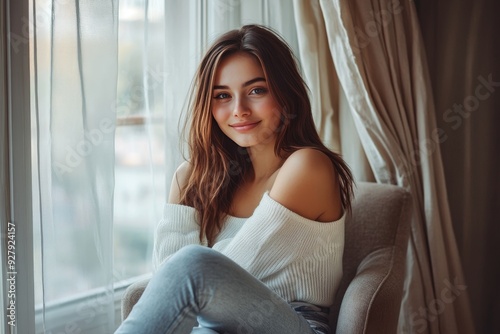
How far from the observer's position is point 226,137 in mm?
1900

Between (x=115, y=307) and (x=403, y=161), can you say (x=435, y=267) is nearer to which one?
(x=403, y=161)

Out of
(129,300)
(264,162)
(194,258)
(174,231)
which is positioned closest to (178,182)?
(174,231)

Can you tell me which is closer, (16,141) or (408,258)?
(16,141)

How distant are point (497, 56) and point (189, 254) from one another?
1463mm

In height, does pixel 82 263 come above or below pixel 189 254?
below

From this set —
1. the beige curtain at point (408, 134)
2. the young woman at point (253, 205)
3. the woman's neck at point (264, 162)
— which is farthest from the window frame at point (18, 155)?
the beige curtain at point (408, 134)

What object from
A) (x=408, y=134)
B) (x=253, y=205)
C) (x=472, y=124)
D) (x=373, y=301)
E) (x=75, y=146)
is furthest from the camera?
(x=472, y=124)

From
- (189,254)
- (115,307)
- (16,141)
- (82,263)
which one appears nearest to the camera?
(189,254)

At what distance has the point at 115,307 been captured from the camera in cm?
192

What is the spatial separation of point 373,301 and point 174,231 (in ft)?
1.91

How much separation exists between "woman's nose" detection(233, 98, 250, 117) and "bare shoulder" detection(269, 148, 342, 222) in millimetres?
171

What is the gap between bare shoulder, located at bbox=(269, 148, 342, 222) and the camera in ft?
5.33

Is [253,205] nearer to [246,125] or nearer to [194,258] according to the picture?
[246,125]

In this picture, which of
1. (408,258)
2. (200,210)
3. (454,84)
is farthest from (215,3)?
(408,258)
